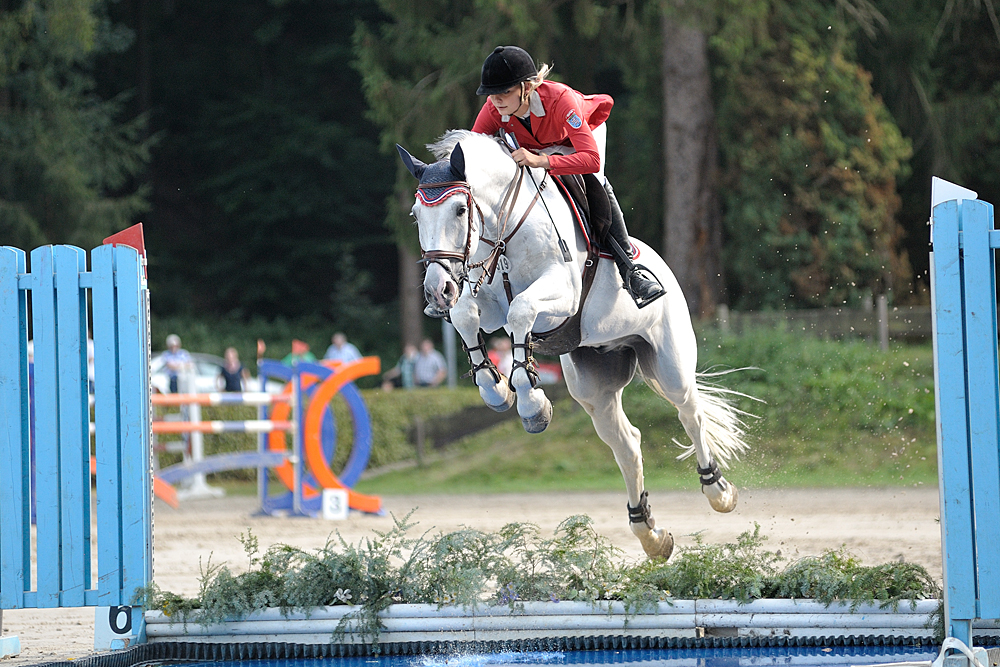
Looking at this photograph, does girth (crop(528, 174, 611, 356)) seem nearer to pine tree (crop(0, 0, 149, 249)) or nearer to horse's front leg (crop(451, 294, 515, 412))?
horse's front leg (crop(451, 294, 515, 412))

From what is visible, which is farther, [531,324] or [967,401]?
[531,324]

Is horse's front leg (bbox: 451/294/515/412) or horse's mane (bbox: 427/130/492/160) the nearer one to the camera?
horse's mane (bbox: 427/130/492/160)

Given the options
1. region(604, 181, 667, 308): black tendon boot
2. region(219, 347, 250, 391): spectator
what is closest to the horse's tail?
region(604, 181, 667, 308): black tendon boot

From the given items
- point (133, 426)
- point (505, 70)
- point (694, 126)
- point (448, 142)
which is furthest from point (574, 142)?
point (694, 126)

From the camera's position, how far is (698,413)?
5.25 meters

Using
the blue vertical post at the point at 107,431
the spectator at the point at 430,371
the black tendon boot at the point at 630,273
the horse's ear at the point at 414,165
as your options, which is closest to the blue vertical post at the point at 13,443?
the blue vertical post at the point at 107,431

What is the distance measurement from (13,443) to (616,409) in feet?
9.05

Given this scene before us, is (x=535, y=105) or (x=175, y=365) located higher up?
(x=535, y=105)

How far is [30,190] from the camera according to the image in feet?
58.0

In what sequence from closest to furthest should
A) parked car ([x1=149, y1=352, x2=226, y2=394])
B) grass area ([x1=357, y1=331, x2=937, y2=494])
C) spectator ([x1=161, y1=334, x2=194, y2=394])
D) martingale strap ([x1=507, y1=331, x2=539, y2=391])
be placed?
martingale strap ([x1=507, y1=331, x2=539, y2=391])
grass area ([x1=357, y1=331, x2=937, y2=494])
parked car ([x1=149, y1=352, x2=226, y2=394])
spectator ([x1=161, y1=334, x2=194, y2=394])

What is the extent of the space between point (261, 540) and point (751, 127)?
1022 cm

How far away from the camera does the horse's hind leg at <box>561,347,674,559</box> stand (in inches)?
201

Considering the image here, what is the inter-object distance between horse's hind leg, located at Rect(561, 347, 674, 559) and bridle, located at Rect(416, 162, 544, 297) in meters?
0.89

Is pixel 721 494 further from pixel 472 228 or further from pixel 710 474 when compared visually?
pixel 472 228
